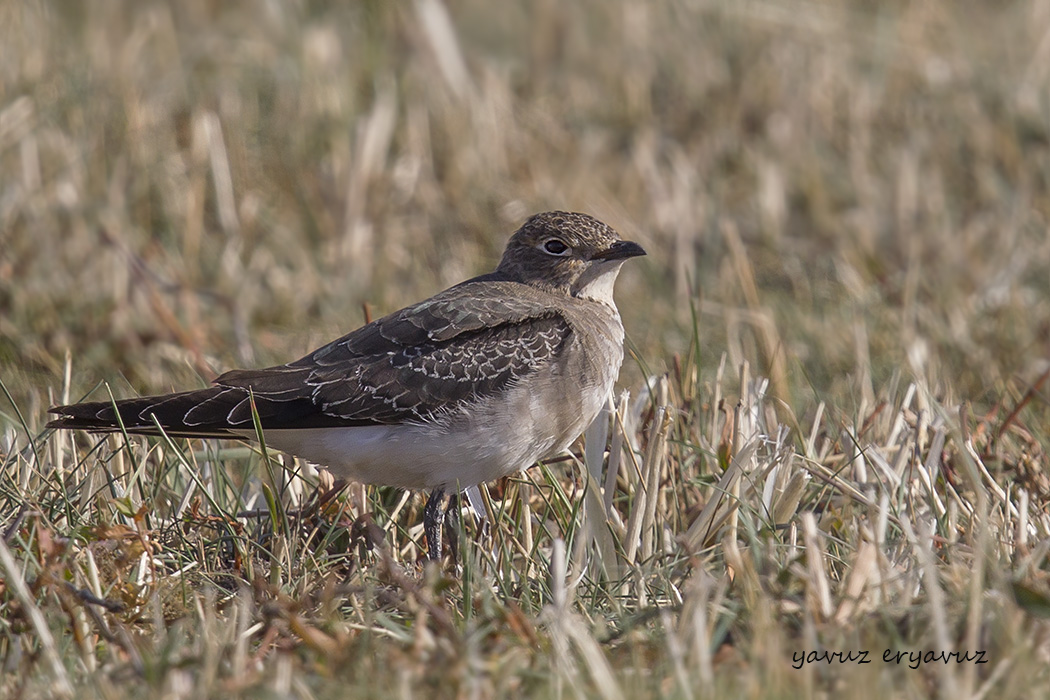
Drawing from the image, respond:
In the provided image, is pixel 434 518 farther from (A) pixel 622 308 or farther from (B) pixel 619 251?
(A) pixel 622 308

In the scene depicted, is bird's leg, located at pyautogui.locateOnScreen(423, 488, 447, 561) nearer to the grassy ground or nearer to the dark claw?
the dark claw

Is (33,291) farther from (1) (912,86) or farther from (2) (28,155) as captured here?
(1) (912,86)

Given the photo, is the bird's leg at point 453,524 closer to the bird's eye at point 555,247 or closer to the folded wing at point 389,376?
the folded wing at point 389,376

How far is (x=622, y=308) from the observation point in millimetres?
8148

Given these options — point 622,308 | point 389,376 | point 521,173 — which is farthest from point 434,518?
point 521,173

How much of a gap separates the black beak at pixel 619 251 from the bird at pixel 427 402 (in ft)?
1.53

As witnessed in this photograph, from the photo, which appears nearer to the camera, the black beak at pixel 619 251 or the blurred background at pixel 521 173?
the black beak at pixel 619 251

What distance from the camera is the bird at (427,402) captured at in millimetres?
4801

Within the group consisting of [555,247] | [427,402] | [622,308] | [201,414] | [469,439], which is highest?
[555,247]

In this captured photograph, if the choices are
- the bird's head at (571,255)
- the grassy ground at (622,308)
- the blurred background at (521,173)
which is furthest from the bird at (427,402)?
the blurred background at (521,173)

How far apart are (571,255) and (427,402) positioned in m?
1.11

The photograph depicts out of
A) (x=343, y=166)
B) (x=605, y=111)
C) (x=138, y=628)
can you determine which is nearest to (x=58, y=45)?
(x=343, y=166)

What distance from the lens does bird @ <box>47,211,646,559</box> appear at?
4.80m

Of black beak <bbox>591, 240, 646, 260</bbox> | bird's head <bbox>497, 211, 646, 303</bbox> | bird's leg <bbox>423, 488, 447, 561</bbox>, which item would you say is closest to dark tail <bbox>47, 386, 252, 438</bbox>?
bird's leg <bbox>423, 488, 447, 561</bbox>
